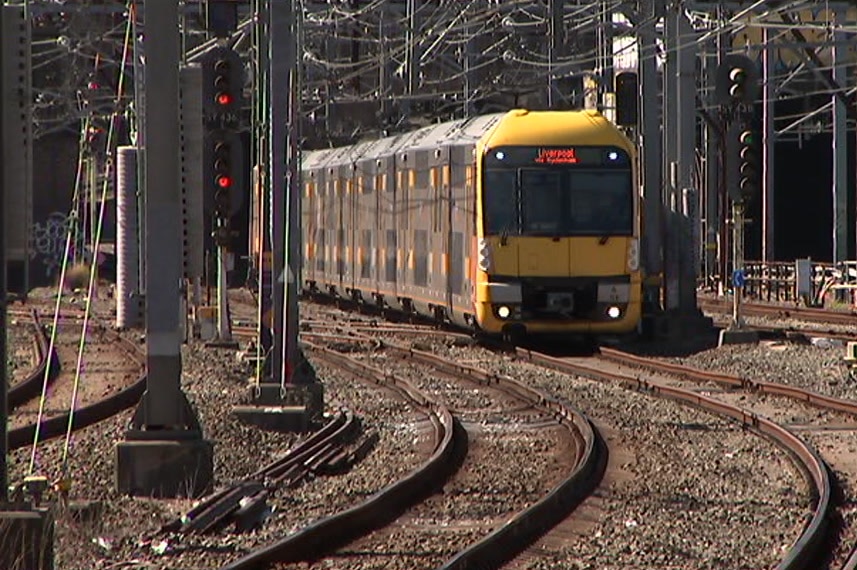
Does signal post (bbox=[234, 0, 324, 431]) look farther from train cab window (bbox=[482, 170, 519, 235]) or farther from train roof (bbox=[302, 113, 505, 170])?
train roof (bbox=[302, 113, 505, 170])

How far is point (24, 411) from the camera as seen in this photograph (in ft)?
68.9

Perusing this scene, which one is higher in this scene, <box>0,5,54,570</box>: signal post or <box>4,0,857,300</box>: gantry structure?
<box>4,0,857,300</box>: gantry structure

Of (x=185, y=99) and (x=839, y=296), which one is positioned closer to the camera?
(x=185, y=99)

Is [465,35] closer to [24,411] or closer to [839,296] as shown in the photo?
[839,296]

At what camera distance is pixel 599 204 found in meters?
26.6

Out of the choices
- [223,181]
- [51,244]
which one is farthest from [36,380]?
[51,244]

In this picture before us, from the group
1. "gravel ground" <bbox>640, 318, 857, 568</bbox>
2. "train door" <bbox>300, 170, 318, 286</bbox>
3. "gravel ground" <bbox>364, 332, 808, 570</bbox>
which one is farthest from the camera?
"train door" <bbox>300, 170, 318, 286</bbox>

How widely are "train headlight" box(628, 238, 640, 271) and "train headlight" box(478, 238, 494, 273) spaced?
76.7 inches

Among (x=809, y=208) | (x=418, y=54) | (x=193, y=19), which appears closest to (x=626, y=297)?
(x=418, y=54)

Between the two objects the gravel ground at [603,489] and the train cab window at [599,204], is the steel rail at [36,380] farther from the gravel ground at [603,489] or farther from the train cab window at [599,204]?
the train cab window at [599,204]

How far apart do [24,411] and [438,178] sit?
952cm

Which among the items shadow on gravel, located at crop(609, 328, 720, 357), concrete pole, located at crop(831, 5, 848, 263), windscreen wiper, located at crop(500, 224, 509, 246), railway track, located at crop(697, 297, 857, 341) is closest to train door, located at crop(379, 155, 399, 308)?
shadow on gravel, located at crop(609, 328, 720, 357)

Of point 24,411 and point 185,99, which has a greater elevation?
point 185,99

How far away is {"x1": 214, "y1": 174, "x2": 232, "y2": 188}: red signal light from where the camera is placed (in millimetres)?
19797
